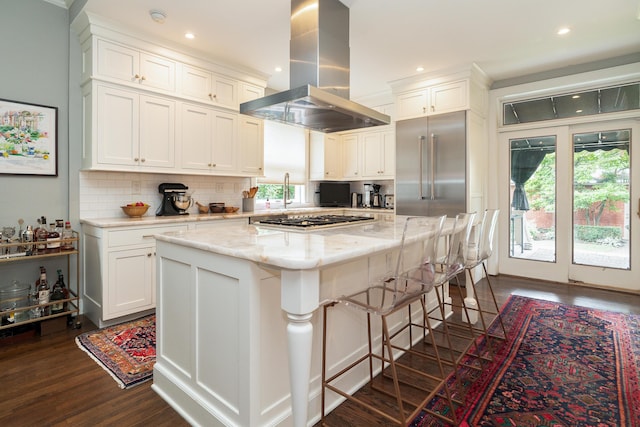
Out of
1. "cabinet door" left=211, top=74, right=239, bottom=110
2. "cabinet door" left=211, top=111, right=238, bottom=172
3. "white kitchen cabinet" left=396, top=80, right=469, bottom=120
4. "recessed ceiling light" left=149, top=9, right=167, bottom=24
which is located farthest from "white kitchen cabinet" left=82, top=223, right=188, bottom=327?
"white kitchen cabinet" left=396, top=80, right=469, bottom=120

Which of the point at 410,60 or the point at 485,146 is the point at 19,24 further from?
the point at 485,146

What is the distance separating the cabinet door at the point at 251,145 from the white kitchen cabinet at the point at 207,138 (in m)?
0.11

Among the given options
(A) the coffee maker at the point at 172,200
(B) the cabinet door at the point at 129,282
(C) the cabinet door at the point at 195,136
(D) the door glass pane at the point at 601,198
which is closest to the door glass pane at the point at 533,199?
(D) the door glass pane at the point at 601,198

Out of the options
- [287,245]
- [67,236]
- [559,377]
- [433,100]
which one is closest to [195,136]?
[67,236]

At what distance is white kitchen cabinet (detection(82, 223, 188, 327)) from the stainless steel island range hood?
147 centimetres

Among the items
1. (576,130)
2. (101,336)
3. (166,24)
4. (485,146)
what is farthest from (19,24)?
(576,130)

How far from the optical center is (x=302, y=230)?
78.7 inches

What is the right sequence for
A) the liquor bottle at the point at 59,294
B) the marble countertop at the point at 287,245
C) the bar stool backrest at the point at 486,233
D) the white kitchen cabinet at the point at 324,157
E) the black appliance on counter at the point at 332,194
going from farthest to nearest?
the black appliance on counter at the point at 332,194 → the white kitchen cabinet at the point at 324,157 → the liquor bottle at the point at 59,294 → the bar stool backrest at the point at 486,233 → the marble countertop at the point at 287,245

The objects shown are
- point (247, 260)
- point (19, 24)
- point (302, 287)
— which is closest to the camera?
point (302, 287)

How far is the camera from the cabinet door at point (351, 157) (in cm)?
554

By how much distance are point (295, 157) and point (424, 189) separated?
2.08m

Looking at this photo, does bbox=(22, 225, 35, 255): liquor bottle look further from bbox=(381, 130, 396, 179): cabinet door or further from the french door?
the french door

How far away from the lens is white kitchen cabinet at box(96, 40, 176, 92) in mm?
2998

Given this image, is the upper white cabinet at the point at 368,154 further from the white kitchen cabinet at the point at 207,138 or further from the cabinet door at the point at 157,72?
the cabinet door at the point at 157,72
